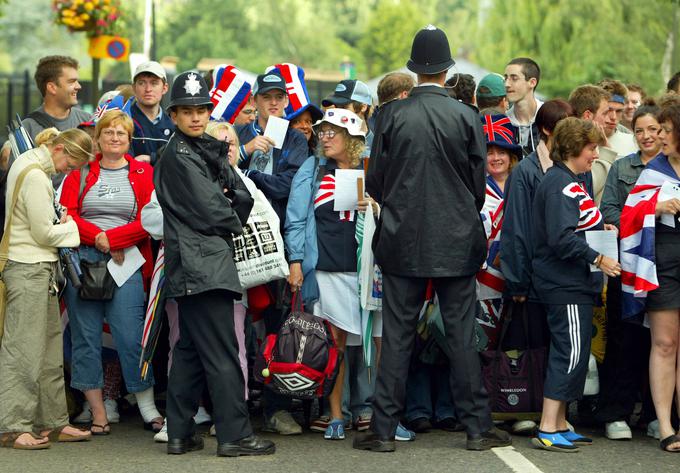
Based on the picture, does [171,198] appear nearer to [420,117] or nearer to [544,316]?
[420,117]

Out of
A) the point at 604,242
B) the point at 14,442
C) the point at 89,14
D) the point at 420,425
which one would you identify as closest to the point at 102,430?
the point at 14,442

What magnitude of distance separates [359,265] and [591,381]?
1683 millimetres

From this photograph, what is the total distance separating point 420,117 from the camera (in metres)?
7.58

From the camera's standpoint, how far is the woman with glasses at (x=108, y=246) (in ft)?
27.5

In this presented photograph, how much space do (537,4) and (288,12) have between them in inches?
2406

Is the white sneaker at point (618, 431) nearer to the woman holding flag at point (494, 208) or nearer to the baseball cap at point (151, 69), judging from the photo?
the woman holding flag at point (494, 208)

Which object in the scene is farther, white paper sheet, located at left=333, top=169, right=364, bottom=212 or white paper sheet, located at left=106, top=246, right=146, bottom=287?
white paper sheet, located at left=106, top=246, right=146, bottom=287

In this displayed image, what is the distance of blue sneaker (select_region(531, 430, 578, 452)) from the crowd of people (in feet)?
0.05

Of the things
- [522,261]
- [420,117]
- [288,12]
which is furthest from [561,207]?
[288,12]

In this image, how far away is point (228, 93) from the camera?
944cm

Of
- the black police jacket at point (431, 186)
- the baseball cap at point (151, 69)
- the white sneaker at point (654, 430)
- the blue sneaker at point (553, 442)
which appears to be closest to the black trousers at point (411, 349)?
the black police jacket at point (431, 186)

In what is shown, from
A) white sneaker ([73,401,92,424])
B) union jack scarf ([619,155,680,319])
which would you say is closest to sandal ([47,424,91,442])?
white sneaker ([73,401,92,424])

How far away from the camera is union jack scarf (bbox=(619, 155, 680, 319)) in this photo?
780cm

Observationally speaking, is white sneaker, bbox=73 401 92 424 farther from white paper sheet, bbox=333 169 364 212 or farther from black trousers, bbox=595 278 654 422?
black trousers, bbox=595 278 654 422
